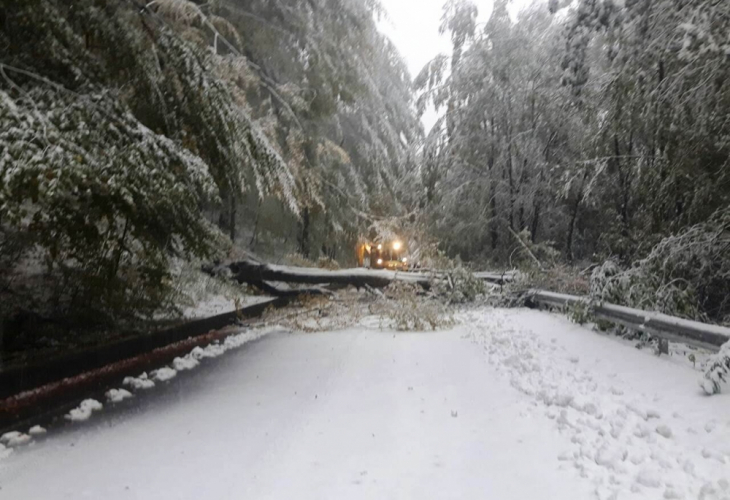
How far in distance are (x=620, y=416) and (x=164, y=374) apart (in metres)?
5.80

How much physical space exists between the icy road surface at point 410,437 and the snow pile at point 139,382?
312 mm

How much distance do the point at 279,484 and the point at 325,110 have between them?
10.5 meters

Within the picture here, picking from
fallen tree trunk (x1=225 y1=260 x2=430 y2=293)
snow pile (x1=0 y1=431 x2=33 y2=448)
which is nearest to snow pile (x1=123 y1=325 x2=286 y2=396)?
snow pile (x1=0 y1=431 x2=33 y2=448)

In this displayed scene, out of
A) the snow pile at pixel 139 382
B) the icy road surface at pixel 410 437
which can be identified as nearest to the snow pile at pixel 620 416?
the icy road surface at pixel 410 437

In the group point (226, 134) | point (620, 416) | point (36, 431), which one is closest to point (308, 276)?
point (226, 134)

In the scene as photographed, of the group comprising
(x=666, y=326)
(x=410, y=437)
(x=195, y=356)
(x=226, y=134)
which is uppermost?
(x=226, y=134)

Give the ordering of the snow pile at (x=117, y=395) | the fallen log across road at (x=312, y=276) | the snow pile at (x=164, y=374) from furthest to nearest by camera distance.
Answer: the fallen log across road at (x=312, y=276), the snow pile at (x=164, y=374), the snow pile at (x=117, y=395)

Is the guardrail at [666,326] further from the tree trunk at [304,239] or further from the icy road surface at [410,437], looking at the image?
the tree trunk at [304,239]

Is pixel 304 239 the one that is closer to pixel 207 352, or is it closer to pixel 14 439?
pixel 207 352

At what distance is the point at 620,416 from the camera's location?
4.86 meters

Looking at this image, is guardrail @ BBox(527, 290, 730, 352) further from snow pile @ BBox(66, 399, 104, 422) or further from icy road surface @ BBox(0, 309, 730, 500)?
snow pile @ BBox(66, 399, 104, 422)

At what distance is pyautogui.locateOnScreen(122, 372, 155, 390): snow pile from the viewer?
6789 mm

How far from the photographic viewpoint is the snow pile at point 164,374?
23.7 feet

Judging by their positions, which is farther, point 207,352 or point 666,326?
point 207,352
